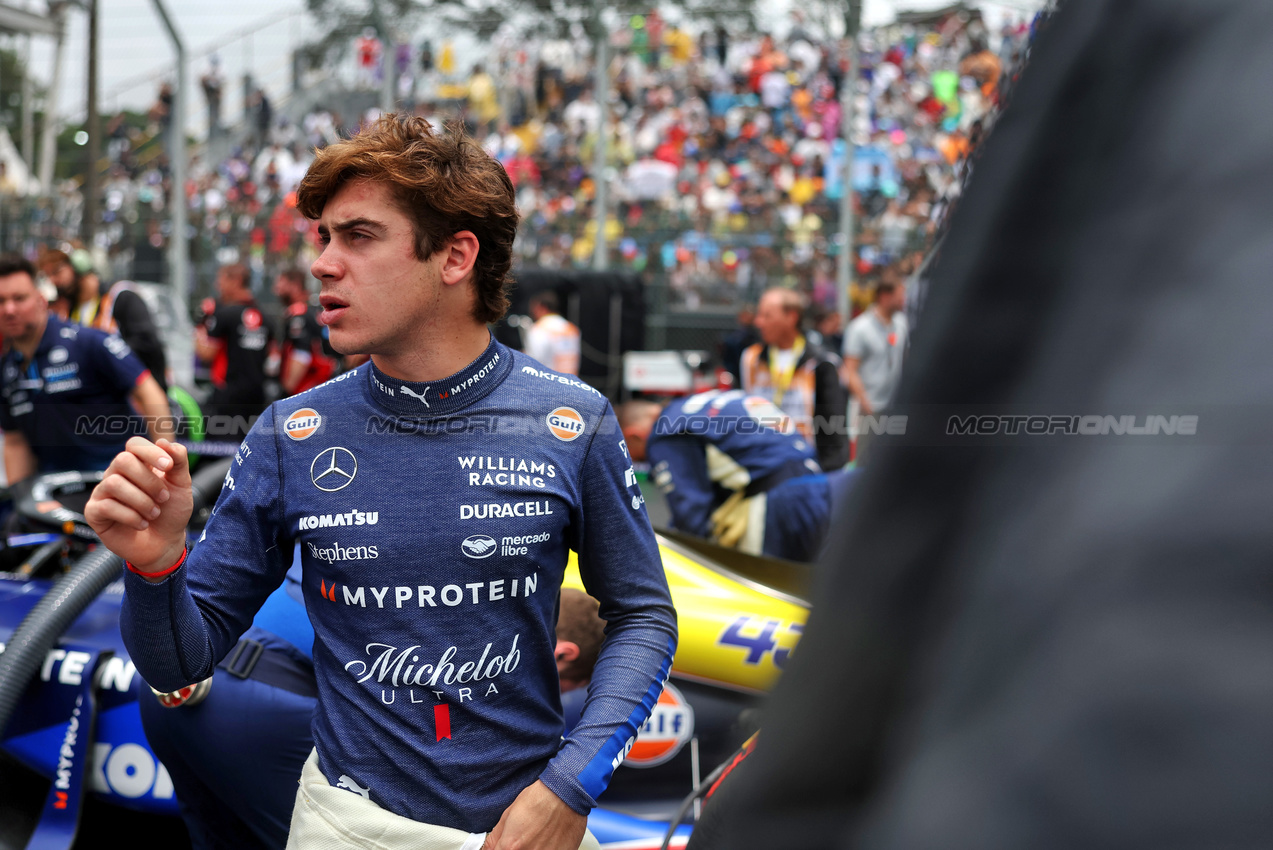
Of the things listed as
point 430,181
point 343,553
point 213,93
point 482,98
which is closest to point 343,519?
point 343,553

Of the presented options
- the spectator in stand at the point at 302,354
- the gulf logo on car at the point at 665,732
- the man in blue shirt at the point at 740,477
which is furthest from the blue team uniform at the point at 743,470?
the spectator in stand at the point at 302,354

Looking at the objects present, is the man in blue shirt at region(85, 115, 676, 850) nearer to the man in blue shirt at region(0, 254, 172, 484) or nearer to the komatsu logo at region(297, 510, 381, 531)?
the komatsu logo at region(297, 510, 381, 531)

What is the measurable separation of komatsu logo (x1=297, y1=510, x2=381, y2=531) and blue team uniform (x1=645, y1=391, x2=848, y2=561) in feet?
8.40

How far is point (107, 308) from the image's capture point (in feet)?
24.7

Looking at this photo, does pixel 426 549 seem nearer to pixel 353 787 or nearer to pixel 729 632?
pixel 353 787

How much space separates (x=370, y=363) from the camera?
1.86 metres

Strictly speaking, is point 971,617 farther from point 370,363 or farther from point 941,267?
point 370,363

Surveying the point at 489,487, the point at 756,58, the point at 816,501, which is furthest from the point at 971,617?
the point at 756,58

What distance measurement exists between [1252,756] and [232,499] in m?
1.66

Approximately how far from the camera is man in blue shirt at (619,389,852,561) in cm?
411

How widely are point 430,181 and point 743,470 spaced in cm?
260

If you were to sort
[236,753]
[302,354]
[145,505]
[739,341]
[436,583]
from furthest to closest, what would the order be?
1. [739,341]
2. [302,354]
3. [236,753]
4. [436,583]
5. [145,505]

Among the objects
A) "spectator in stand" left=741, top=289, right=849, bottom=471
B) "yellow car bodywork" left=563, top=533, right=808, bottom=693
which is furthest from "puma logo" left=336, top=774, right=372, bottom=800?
"spectator in stand" left=741, top=289, right=849, bottom=471

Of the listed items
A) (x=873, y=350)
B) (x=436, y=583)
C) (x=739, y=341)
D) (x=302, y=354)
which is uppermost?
(x=436, y=583)
